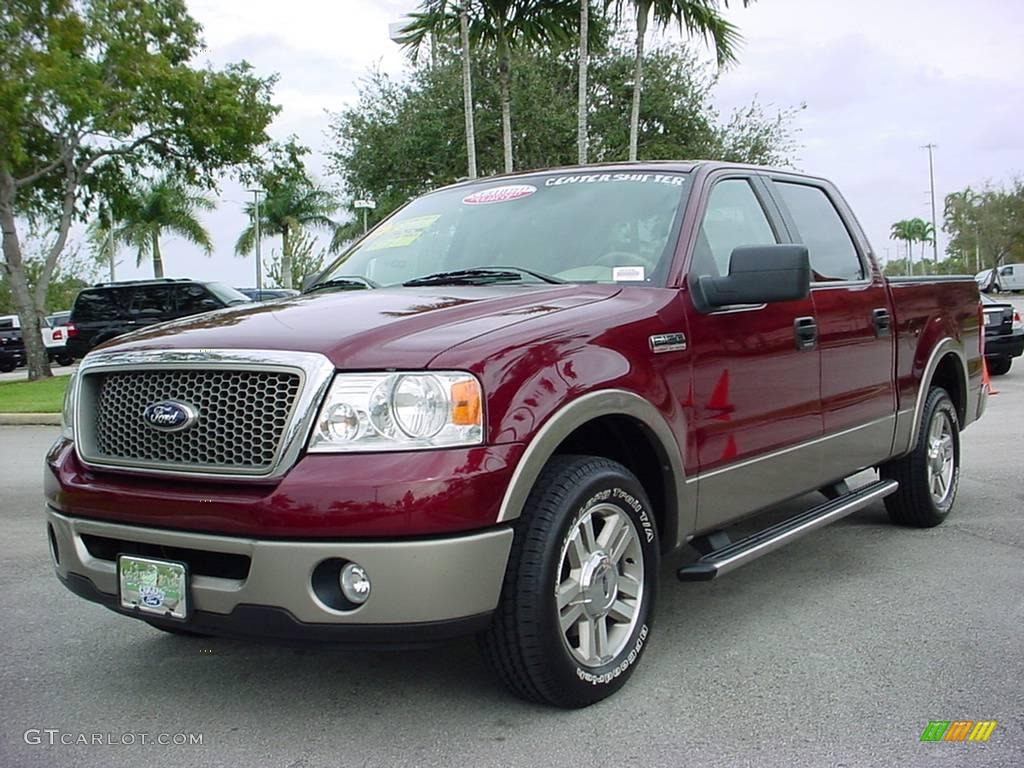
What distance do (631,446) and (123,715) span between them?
191 cm

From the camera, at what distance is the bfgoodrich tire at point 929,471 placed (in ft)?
19.1

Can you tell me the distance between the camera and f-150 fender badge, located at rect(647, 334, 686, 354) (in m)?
3.72

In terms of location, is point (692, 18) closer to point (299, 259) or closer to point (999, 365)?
point (999, 365)

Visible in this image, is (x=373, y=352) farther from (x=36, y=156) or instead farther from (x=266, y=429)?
(x=36, y=156)

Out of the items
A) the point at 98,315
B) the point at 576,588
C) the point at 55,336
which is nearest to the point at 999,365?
the point at 576,588

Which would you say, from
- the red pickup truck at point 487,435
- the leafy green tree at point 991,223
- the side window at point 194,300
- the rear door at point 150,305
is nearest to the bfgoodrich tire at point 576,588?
the red pickup truck at point 487,435

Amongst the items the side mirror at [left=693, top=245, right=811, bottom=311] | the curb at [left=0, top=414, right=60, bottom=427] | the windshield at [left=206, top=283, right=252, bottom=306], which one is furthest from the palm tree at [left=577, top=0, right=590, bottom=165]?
the side mirror at [left=693, top=245, right=811, bottom=311]

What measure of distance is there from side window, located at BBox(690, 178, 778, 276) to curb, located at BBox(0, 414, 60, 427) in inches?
413

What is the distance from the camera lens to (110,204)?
22969 millimetres

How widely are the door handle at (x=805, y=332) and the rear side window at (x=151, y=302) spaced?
17.6 metres

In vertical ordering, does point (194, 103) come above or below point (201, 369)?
above

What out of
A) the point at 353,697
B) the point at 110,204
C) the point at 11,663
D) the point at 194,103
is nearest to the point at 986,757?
the point at 353,697

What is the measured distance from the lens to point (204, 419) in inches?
126

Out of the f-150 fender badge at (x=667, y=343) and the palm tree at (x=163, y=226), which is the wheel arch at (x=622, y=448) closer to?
the f-150 fender badge at (x=667, y=343)
